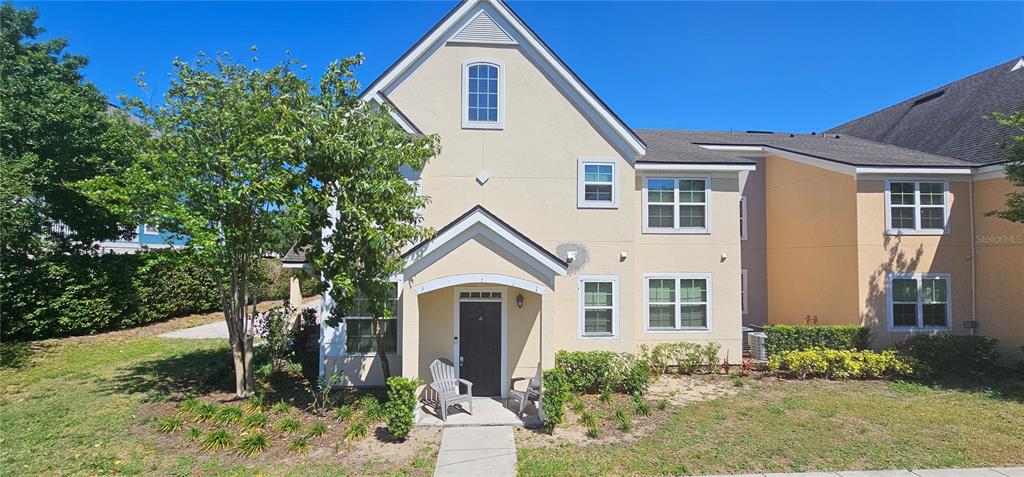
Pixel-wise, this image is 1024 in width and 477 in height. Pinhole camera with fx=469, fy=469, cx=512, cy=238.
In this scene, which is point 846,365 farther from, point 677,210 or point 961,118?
point 961,118

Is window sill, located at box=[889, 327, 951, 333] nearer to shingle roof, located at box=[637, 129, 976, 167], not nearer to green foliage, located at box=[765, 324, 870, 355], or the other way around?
green foliage, located at box=[765, 324, 870, 355]

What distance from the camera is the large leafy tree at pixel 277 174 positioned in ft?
28.2

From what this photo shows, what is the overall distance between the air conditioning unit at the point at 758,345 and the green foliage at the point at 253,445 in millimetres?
12635

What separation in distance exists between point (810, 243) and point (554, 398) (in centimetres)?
1143

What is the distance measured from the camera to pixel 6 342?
1358 centimetres

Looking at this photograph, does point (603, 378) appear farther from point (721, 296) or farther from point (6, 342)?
point (6, 342)

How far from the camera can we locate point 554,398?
849cm

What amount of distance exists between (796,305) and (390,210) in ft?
45.7

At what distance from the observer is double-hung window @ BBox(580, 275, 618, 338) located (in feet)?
39.4

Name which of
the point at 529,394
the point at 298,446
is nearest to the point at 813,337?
the point at 529,394

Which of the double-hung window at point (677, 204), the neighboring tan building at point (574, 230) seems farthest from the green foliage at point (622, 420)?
the double-hung window at point (677, 204)

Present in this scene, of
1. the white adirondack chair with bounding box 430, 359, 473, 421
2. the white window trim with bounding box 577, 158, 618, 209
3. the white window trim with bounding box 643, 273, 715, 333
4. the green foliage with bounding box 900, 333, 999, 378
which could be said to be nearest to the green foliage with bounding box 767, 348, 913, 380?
the green foliage with bounding box 900, 333, 999, 378

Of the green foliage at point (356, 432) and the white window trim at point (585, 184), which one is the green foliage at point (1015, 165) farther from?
the green foliage at point (356, 432)

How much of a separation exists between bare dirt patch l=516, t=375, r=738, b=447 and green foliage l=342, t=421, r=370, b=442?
2.74 metres
